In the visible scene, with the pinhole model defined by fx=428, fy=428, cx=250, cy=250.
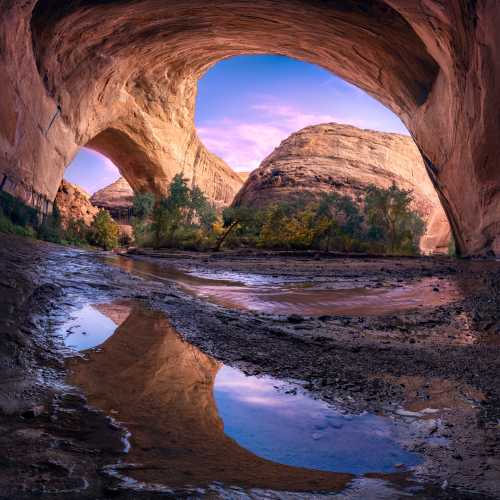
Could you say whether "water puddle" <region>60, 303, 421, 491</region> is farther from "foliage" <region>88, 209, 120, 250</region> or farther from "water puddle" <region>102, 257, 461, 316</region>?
"foliage" <region>88, 209, 120, 250</region>

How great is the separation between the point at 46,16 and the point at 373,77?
13.6m

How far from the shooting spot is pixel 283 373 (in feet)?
9.12

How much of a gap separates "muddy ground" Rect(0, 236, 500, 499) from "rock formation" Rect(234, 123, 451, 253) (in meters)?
34.9

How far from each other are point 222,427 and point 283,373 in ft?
3.14

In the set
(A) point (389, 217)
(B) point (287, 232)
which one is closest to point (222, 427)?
(B) point (287, 232)

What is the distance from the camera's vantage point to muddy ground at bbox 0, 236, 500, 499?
4.60 ft

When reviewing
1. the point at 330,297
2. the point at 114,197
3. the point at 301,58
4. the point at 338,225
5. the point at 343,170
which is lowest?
the point at 330,297

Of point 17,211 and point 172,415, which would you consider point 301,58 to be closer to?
point 17,211

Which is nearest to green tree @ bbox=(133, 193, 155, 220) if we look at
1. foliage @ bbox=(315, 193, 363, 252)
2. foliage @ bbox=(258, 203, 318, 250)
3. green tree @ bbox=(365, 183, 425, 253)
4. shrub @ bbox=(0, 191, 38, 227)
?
foliage @ bbox=(258, 203, 318, 250)

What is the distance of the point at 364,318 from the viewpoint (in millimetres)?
5207

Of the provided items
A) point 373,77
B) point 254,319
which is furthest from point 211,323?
point 373,77

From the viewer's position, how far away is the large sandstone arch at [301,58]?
12.4 meters

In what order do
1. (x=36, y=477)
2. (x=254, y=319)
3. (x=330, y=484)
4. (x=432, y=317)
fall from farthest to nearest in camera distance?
(x=432, y=317) < (x=254, y=319) < (x=330, y=484) < (x=36, y=477)

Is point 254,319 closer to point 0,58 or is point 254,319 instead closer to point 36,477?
point 36,477
